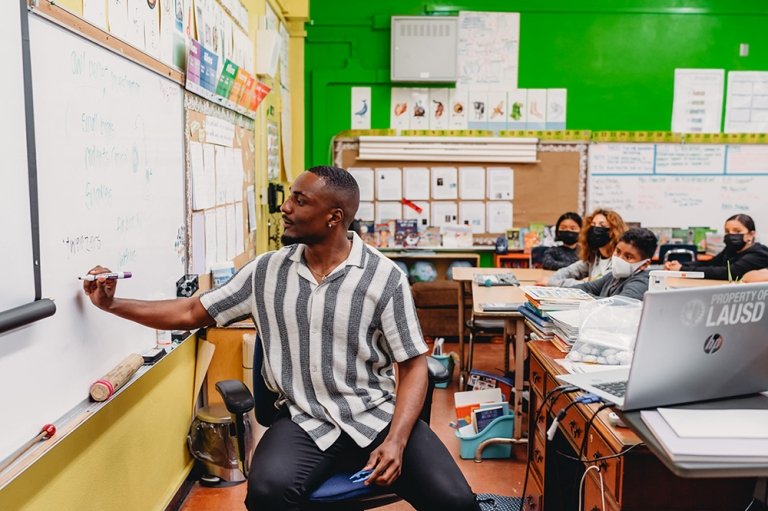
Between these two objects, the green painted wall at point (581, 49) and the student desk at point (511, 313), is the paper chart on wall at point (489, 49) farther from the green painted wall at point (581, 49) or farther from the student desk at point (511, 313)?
→ the student desk at point (511, 313)

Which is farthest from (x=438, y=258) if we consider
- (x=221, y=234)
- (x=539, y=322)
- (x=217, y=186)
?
(x=539, y=322)

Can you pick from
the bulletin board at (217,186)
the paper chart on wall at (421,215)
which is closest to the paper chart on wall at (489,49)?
the paper chart on wall at (421,215)

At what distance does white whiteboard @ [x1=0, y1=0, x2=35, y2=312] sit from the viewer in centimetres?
133

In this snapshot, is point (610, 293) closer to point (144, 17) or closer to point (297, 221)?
point (297, 221)

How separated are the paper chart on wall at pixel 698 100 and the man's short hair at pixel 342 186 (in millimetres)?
4859

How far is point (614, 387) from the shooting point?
5.16ft

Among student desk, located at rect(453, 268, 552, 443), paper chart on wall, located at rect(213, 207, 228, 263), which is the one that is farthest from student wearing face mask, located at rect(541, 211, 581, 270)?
paper chart on wall, located at rect(213, 207, 228, 263)

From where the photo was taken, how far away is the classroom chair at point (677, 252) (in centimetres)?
535

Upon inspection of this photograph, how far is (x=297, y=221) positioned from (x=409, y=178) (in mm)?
4125

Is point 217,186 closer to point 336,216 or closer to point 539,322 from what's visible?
point 336,216

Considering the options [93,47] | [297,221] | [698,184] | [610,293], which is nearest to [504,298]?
[610,293]

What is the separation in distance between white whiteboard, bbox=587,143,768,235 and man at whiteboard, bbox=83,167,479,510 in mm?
4440

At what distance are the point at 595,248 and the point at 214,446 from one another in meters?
2.34

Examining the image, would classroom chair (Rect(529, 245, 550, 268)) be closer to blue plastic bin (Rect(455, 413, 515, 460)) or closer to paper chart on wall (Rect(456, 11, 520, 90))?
paper chart on wall (Rect(456, 11, 520, 90))
